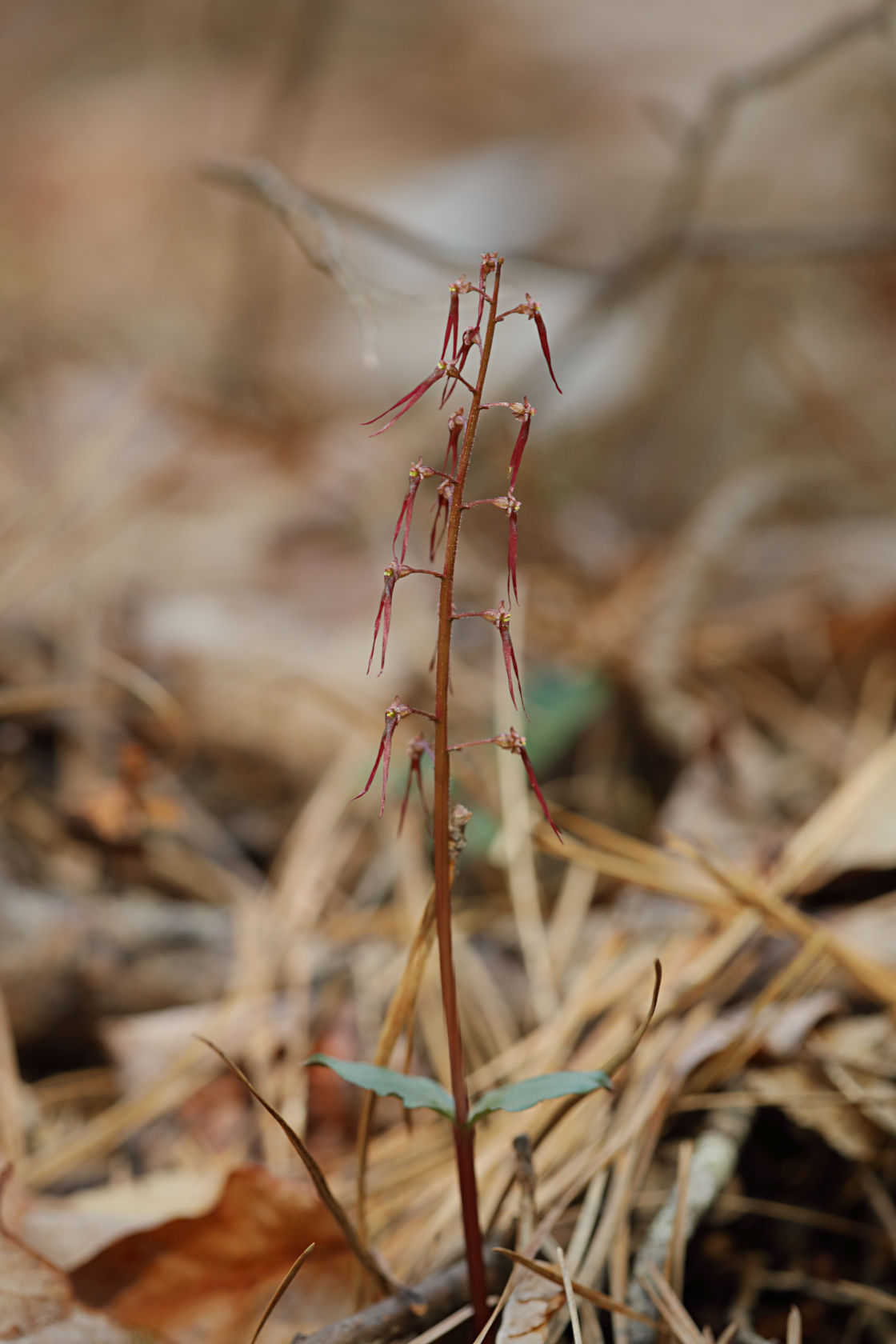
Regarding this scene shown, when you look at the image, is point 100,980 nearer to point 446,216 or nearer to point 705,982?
point 705,982

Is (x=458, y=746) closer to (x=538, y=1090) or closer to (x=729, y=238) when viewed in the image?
(x=538, y=1090)

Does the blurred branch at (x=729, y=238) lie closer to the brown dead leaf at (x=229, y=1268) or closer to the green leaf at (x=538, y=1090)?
the green leaf at (x=538, y=1090)

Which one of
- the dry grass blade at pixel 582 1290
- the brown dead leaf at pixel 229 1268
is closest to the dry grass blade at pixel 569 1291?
the dry grass blade at pixel 582 1290

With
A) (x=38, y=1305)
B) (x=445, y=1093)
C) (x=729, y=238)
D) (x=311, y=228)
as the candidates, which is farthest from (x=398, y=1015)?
(x=729, y=238)

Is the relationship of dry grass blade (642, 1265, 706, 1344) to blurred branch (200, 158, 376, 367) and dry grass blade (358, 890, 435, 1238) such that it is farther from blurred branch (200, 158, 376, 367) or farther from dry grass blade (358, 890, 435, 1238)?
blurred branch (200, 158, 376, 367)

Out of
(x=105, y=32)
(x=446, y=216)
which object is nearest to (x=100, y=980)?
(x=446, y=216)

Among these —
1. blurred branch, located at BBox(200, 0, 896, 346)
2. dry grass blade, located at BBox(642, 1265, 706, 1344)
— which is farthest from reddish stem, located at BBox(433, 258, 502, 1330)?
blurred branch, located at BBox(200, 0, 896, 346)
